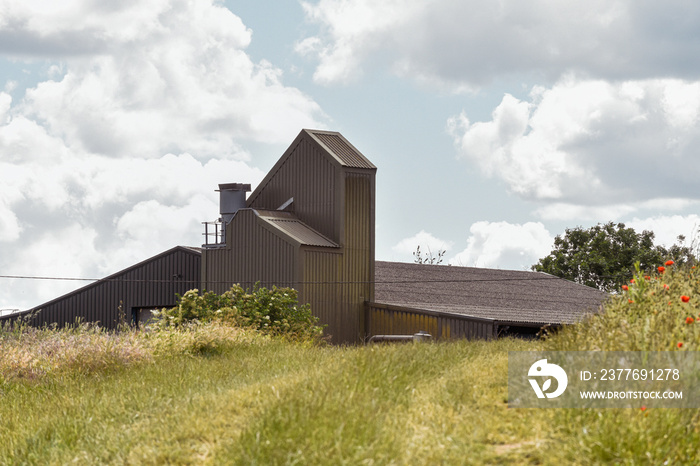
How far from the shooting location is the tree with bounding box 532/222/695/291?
58.1m

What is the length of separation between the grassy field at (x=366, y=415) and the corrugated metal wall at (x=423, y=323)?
55.1 ft

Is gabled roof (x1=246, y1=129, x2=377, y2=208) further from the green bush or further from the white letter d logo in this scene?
the white letter d logo

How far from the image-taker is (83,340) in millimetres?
15938

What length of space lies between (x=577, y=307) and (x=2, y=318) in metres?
32.5

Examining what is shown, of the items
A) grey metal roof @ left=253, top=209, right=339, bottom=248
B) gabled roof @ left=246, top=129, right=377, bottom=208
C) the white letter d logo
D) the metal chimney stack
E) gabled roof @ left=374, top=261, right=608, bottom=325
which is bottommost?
the white letter d logo

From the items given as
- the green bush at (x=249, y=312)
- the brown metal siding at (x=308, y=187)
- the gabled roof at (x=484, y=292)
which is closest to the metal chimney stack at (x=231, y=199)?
the brown metal siding at (x=308, y=187)

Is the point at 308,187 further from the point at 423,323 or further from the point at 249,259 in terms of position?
the point at 423,323

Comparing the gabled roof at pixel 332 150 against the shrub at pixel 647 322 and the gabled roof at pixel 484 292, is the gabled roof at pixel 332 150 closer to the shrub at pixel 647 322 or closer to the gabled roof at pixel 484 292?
the gabled roof at pixel 484 292

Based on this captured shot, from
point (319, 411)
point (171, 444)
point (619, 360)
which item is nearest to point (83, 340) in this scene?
point (171, 444)

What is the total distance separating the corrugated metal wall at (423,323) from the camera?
2927cm

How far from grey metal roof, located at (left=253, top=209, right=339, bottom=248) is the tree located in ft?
106

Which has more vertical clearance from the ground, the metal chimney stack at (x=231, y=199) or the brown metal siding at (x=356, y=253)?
the metal chimney stack at (x=231, y=199)

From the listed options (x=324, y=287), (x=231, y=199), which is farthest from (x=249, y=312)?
(x=231, y=199)

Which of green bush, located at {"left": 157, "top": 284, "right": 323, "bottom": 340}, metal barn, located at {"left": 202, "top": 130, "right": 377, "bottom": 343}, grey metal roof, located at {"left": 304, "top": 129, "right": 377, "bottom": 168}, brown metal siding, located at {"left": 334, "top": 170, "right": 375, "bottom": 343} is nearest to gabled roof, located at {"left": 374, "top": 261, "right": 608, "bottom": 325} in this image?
brown metal siding, located at {"left": 334, "top": 170, "right": 375, "bottom": 343}
